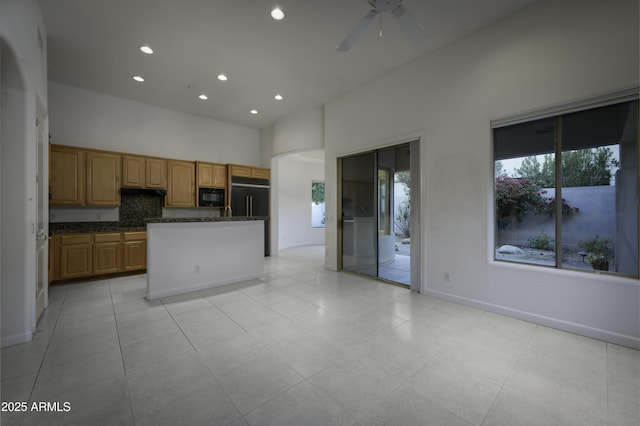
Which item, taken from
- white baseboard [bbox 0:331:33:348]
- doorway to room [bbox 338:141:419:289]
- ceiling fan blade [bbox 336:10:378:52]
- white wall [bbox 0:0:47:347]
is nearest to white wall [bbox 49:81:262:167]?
white wall [bbox 0:0:47:347]

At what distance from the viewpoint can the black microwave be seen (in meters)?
6.05

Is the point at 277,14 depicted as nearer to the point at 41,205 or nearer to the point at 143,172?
the point at 41,205

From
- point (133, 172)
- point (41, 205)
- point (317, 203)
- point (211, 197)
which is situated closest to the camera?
point (41, 205)

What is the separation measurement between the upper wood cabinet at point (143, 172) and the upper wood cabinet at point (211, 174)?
2.37 ft

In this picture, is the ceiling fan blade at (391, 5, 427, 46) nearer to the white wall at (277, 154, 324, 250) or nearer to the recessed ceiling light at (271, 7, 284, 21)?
the recessed ceiling light at (271, 7, 284, 21)

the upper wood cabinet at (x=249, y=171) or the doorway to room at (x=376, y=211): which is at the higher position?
the upper wood cabinet at (x=249, y=171)

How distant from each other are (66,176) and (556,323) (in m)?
7.41

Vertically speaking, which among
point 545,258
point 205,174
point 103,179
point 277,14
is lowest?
point 545,258

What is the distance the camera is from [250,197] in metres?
6.70

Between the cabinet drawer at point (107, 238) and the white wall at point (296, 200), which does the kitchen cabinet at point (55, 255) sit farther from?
the white wall at point (296, 200)

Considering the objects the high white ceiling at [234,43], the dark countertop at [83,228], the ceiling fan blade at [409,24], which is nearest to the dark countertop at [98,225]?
the dark countertop at [83,228]

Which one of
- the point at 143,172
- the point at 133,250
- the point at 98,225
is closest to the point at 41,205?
the point at 133,250

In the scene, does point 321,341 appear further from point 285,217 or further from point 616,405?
point 285,217

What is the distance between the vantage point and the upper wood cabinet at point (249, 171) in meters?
Result: 6.47
